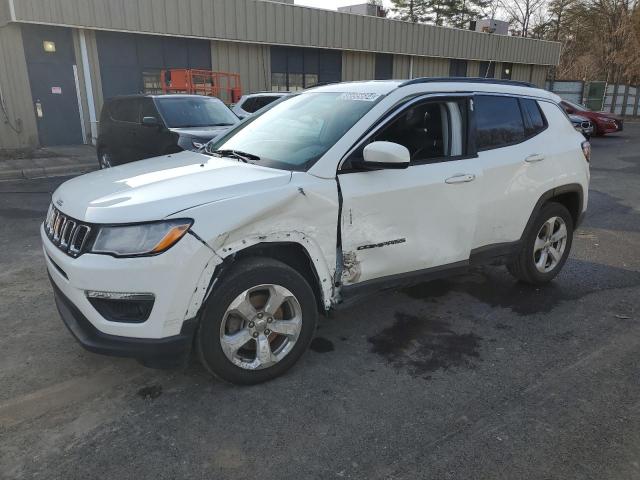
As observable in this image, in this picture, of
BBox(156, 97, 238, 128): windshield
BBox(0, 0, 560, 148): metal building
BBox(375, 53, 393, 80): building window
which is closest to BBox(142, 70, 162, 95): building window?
BBox(0, 0, 560, 148): metal building

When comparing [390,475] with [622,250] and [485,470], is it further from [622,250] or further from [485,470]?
[622,250]

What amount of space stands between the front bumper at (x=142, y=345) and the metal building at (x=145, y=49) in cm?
1414

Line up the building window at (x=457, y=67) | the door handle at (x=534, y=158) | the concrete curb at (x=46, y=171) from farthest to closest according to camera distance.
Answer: the building window at (x=457, y=67) → the concrete curb at (x=46, y=171) → the door handle at (x=534, y=158)

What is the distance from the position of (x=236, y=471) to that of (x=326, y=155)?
187 centimetres

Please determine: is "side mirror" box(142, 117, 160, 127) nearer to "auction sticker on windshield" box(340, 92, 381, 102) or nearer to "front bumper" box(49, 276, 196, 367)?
"auction sticker on windshield" box(340, 92, 381, 102)

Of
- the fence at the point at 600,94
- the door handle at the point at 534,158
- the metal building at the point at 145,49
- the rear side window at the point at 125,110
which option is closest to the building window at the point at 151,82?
the metal building at the point at 145,49

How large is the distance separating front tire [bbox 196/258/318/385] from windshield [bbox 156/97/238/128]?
6.52 metres

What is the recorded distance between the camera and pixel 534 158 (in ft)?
13.9

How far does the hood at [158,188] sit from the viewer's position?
2.66 m

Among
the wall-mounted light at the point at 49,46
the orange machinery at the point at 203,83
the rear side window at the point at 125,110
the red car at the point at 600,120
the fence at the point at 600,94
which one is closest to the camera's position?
the rear side window at the point at 125,110

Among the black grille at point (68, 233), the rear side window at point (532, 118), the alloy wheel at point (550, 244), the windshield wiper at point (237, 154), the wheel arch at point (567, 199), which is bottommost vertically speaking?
the alloy wheel at point (550, 244)

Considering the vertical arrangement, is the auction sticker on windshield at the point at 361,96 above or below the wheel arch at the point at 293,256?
above

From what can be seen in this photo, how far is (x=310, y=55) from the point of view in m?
20.6

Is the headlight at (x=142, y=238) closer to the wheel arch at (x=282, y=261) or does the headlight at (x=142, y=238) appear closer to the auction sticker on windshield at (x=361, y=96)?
the wheel arch at (x=282, y=261)
